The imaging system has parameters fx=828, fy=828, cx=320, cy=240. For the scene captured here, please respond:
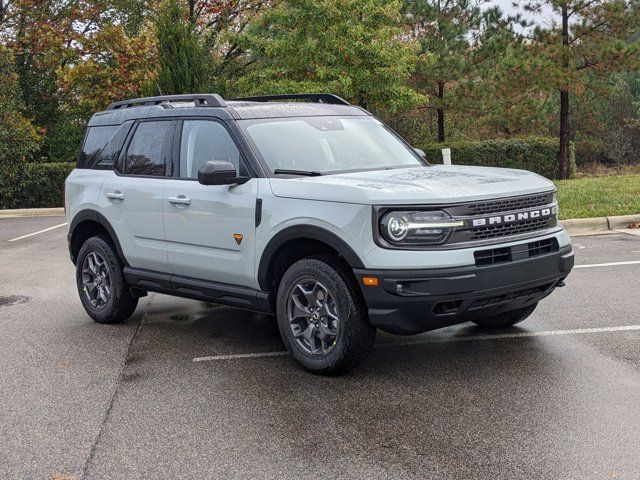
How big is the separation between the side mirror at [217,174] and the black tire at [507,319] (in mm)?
2438

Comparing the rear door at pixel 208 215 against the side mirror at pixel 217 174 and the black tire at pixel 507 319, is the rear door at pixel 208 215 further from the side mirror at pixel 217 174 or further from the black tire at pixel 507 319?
the black tire at pixel 507 319

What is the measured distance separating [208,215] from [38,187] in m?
20.0

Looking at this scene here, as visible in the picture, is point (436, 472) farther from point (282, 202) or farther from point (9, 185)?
point (9, 185)

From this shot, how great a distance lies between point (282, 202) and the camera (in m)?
5.81

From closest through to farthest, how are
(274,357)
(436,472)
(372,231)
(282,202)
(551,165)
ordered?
1. (436,472)
2. (372,231)
3. (282,202)
4. (274,357)
5. (551,165)

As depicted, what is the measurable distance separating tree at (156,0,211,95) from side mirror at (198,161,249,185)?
1793 centimetres

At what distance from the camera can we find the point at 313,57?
23281 millimetres

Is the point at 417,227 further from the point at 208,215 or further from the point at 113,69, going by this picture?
the point at 113,69

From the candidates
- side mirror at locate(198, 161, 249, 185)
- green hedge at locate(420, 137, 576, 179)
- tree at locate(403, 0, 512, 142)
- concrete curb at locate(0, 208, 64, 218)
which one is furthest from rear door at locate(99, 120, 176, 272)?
tree at locate(403, 0, 512, 142)

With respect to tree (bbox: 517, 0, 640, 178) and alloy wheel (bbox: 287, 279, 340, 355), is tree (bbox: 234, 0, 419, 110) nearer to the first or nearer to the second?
Answer: tree (bbox: 517, 0, 640, 178)

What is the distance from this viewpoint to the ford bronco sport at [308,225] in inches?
206

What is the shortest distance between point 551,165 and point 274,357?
23017 mm

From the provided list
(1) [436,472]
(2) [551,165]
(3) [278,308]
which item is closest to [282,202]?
(3) [278,308]

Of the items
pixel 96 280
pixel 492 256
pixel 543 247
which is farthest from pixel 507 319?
pixel 96 280
